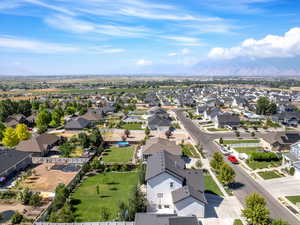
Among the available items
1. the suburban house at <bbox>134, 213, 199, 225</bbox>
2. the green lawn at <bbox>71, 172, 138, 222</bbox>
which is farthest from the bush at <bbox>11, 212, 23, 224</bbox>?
the suburban house at <bbox>134, 213, 199, 225</bbox>

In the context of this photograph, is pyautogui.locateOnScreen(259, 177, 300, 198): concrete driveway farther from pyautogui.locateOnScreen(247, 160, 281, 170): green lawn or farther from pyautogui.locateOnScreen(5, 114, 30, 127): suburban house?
pyautogui.locateOnScreen(5, 114, 30, 127): suburban house

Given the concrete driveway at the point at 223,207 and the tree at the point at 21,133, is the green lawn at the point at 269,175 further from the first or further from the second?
the tree at the point at 21,133

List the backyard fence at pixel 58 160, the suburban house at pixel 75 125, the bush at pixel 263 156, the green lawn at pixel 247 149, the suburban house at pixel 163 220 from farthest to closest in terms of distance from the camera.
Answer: the suburban house at pixel 75 125 < the green lawn at pixel 247 149 < the bush at pixel 263 156 < the backyard fence at pixel 58 160 < the suburban house at pixel 163 220

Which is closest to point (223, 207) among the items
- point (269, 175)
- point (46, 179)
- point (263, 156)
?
point (269, 175)

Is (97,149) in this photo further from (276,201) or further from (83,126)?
(276,201)

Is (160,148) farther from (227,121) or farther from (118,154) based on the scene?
(227,121)

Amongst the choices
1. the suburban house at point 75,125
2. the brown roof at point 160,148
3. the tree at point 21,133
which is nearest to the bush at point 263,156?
the brown roof at point 160,148

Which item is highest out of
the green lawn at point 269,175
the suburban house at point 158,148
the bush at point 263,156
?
the suburban house at point 158,148
